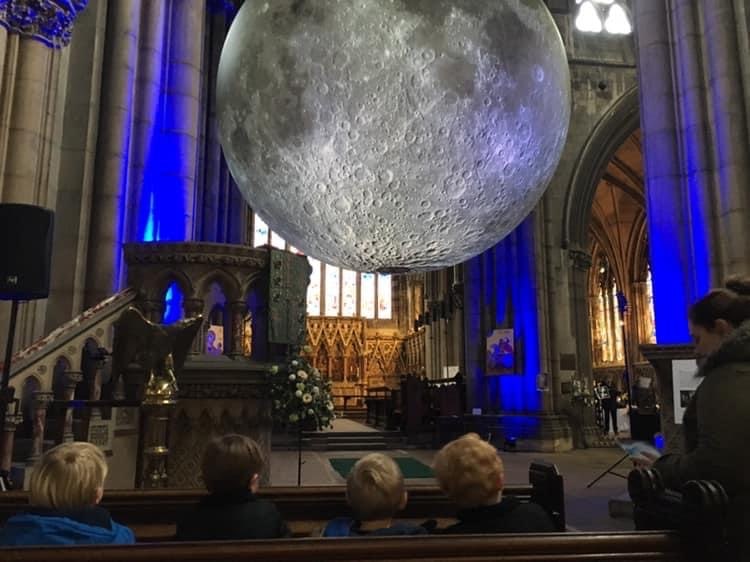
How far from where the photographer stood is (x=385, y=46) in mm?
2598

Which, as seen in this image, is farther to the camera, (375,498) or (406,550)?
(375,498)

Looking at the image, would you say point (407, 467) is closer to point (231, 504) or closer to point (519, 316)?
point (519, 316)

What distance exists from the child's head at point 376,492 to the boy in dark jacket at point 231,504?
285 millimetres

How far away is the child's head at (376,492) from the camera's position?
184 centimetres

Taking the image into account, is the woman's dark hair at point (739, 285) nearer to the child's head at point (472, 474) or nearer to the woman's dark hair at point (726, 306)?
the woman's dark hair at point (726, 306)

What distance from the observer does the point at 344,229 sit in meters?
2.78

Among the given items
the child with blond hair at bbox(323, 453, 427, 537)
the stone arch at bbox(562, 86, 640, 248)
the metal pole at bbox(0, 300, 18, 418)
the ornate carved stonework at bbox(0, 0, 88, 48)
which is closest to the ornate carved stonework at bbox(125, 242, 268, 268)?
the metal pole at bbox(0, 300, 18, 418)

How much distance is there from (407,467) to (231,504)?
8.61 m

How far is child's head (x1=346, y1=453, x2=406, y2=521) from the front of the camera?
6.05ft

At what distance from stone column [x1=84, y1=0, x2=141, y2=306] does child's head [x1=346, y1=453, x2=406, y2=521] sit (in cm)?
613

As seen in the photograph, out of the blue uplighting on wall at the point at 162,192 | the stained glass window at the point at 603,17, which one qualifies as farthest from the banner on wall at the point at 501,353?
the blue uplighting on wall at the point at 162,192

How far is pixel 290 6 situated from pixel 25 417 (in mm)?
5098

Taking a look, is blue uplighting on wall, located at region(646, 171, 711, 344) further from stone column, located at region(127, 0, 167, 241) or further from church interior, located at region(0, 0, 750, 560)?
stone column, located at region(127, 0, 167, 241)

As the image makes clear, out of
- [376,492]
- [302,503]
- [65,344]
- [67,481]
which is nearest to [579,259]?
[65,344]
